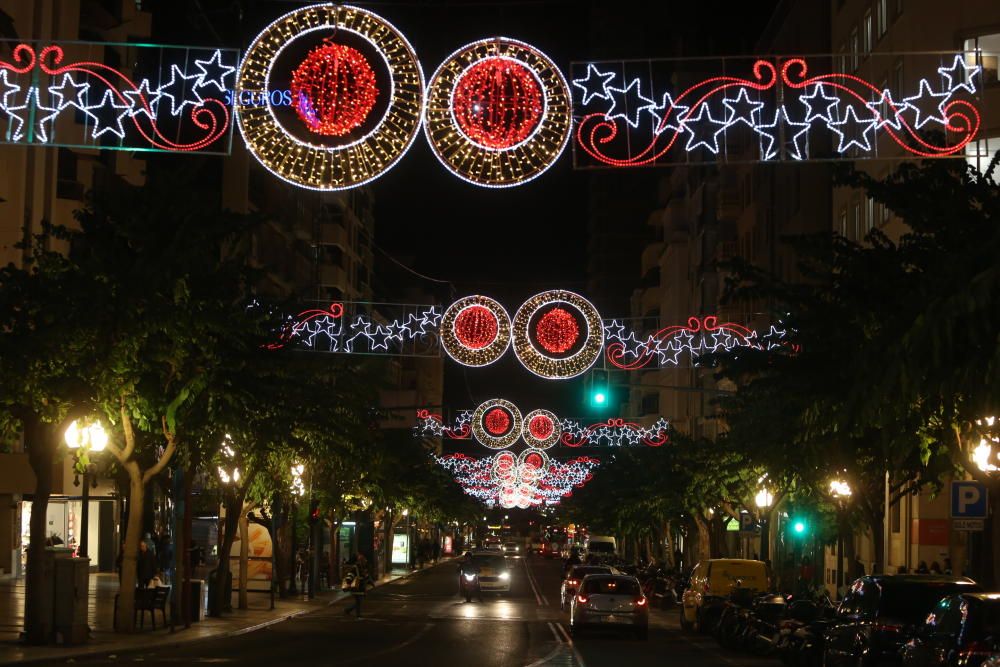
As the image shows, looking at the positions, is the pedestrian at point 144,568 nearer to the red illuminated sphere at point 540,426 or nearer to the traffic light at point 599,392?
the traffic light at point 599,392

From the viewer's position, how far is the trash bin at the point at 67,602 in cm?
2865

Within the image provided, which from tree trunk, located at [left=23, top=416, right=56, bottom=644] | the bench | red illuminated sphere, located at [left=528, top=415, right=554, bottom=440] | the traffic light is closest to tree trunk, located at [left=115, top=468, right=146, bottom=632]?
the bench

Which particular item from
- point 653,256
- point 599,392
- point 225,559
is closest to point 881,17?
point 599,392

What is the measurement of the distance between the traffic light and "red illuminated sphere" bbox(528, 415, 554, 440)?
34465 mm

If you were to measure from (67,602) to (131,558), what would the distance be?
13.5 feet

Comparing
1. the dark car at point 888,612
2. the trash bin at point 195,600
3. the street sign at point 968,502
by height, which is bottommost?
the trash bin at point 195,600

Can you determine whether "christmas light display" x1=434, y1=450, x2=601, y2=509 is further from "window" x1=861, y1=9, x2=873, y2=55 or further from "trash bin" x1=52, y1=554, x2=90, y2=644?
"trash bin" x1=52, y1=554, x2=90, y2=644

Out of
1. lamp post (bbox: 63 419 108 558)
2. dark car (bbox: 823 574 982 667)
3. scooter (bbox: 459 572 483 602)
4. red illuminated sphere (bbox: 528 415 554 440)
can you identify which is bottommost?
scooter (bbox: 459 572 483 602)

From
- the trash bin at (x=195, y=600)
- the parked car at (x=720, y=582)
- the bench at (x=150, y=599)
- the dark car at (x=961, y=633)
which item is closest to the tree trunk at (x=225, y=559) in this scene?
the trash bin at (x=195, y=600)

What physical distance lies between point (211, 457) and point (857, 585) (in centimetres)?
1749

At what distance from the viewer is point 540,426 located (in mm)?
80688

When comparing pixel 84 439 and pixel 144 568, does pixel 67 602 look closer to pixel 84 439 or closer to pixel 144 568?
pixel 84 439

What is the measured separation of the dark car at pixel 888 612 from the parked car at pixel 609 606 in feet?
44.7

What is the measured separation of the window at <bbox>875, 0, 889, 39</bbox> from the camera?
51438 mm
